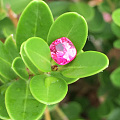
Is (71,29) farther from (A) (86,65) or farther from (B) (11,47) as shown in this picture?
(B) (11,47)

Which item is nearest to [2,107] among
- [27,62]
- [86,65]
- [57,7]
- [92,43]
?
[27,62]

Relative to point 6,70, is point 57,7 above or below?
below

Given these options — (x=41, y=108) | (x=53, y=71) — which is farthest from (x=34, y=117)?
(x=53, y=71)

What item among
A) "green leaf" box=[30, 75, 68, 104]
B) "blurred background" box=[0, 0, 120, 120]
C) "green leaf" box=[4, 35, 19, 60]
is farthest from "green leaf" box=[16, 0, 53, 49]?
"blurred background" box=[0, 0, 120, 120]

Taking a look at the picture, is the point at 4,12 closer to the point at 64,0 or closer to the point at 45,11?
the point at 45,11

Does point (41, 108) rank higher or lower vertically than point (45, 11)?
lower

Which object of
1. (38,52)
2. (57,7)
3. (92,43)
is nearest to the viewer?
(38,52)
